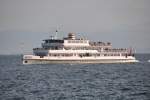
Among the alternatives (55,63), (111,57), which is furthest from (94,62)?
(55,63)

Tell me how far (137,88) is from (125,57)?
243 ft

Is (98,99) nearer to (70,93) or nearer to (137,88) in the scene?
(70,93)

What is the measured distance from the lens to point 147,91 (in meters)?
49.7

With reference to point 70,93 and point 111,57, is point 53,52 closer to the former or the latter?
point 111,57

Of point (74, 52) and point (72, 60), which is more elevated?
point (74, 52)

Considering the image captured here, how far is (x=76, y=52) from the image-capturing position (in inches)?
4530

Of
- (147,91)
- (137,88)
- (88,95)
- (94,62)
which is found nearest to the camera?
(88,95)

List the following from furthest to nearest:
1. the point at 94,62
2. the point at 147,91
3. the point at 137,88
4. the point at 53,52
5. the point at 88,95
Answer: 1. the point at 94,62
2. the point at 53,52
3. the point at 137,88
4. the point at 147,91
5. the point at 88,95

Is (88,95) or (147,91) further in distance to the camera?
(147,91)

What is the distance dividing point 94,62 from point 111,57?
213 inches

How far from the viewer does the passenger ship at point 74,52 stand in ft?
360

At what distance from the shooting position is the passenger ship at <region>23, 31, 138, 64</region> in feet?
360

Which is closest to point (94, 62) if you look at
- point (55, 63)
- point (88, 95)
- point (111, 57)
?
point (111, 57)

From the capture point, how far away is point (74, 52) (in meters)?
114
